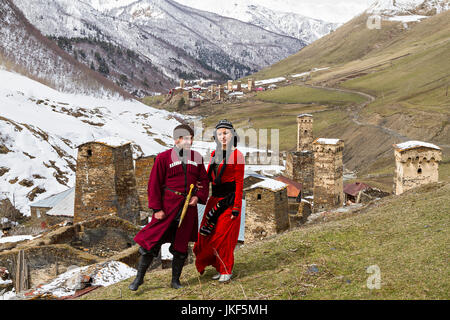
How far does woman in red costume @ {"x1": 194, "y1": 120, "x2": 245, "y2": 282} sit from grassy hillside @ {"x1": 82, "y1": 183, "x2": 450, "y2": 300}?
48 cm

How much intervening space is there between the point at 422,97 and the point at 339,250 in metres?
83.5

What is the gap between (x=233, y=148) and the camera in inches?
298

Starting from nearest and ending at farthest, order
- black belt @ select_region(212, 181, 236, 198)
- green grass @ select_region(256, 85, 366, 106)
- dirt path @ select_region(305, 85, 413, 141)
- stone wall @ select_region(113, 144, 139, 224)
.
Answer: black belt @ select_region(212, 181, 236, 198) → stone wall @ select_region(113, 144, 139, 224) → dirt path @ select_region(305, 85, 413, 141) → green grass @ select_region(256, 85, 366, 106)

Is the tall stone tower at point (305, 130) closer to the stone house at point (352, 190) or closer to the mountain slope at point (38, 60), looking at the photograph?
the stone house at point (352, 190)

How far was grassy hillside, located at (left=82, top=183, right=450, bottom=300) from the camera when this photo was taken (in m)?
6.17

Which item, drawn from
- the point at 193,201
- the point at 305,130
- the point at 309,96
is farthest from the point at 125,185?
the point at 309,96

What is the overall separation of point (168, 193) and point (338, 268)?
134 inches

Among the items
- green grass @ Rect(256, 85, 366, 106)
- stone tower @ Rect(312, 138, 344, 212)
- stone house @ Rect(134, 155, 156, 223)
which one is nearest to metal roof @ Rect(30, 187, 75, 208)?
stone house @ Rect(134, 155, 156, 223)

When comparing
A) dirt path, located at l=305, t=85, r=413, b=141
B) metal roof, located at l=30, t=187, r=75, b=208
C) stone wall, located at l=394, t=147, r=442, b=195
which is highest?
dirt path, located at l=305, t=85, r=413, b=141

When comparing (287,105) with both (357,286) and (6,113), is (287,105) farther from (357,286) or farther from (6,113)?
(357,286)

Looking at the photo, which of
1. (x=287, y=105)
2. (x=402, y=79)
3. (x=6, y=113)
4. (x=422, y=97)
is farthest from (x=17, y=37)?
(x=402, y=79)

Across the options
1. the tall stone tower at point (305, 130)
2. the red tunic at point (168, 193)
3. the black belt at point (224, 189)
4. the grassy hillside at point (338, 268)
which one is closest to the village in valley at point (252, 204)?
the grassy hillside at point (338, 268)

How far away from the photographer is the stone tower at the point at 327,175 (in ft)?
93.1

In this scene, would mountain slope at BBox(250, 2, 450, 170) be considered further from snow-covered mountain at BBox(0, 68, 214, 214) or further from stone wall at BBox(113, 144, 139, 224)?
stone wall at BBox(113, 144, 139, 224)
